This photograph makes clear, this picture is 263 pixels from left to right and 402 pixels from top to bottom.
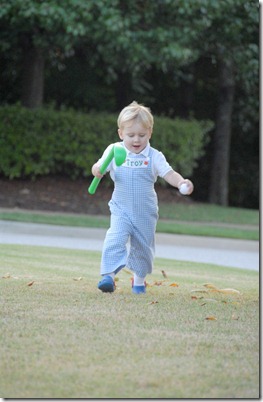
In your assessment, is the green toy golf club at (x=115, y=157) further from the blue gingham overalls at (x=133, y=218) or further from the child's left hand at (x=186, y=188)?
the child's left hand at (x=186, y=188)

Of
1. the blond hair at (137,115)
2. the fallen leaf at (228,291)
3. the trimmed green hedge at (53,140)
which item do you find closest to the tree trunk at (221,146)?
the trimmed green hedge at (53,140)

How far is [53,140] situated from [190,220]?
12.6 feet

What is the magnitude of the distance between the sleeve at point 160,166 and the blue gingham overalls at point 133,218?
0.04 meters

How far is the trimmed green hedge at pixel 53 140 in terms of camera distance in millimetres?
20672

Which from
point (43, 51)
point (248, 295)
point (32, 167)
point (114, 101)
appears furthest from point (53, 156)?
point (248, 295)

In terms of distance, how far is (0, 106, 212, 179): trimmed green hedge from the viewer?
67.8 ft

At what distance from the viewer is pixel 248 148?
27641mm

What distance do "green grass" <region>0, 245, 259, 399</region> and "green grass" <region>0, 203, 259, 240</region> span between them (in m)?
7.67

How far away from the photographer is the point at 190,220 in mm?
19016

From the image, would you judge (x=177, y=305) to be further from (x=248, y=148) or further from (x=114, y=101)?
(x=248, y=148)

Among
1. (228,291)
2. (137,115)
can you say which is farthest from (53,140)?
(137,115)

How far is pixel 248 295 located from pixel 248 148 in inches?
786

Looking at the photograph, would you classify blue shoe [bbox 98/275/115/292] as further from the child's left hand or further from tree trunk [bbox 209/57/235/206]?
tree trunk [bbox 209/57/235/206]

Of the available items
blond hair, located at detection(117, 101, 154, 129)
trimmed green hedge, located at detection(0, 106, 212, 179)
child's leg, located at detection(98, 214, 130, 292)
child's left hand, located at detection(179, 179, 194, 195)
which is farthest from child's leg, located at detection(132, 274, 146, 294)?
trimmed green hedge, located at detection(0, 106, 212, 179)
